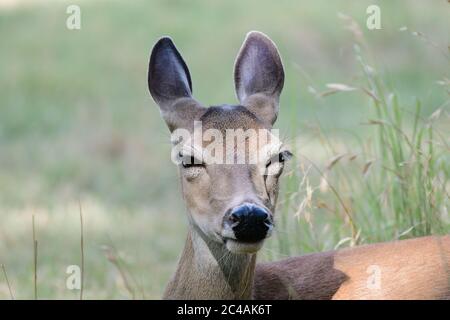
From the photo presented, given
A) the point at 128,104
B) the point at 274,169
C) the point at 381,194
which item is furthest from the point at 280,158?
the point at 128,104

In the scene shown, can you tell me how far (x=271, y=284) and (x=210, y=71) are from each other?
8.94m

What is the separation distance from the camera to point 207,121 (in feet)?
18.8

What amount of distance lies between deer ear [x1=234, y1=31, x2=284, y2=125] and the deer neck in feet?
2.47

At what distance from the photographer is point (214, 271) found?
5.75 metres

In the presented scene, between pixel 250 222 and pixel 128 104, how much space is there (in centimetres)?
864

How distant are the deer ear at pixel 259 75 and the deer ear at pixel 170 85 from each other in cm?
28

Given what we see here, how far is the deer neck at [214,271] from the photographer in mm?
5719

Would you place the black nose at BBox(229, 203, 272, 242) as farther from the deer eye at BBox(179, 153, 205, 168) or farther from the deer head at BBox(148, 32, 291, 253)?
the deer eye at BBox(179, 153, 205, 168)

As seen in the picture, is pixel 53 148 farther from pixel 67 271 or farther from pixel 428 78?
pixel 428 78

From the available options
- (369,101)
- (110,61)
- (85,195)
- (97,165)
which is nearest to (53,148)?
(97,165)

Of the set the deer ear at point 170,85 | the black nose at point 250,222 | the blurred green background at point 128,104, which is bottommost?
the blurred green background at point 128,104

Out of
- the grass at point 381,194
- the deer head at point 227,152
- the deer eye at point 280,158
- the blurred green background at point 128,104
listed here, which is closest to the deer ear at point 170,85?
the deer head at point 227,152

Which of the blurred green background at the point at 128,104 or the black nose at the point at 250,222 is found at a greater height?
the black nose at the point at 250,222

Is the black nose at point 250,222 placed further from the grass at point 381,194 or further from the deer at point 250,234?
the grass at point 381,194
